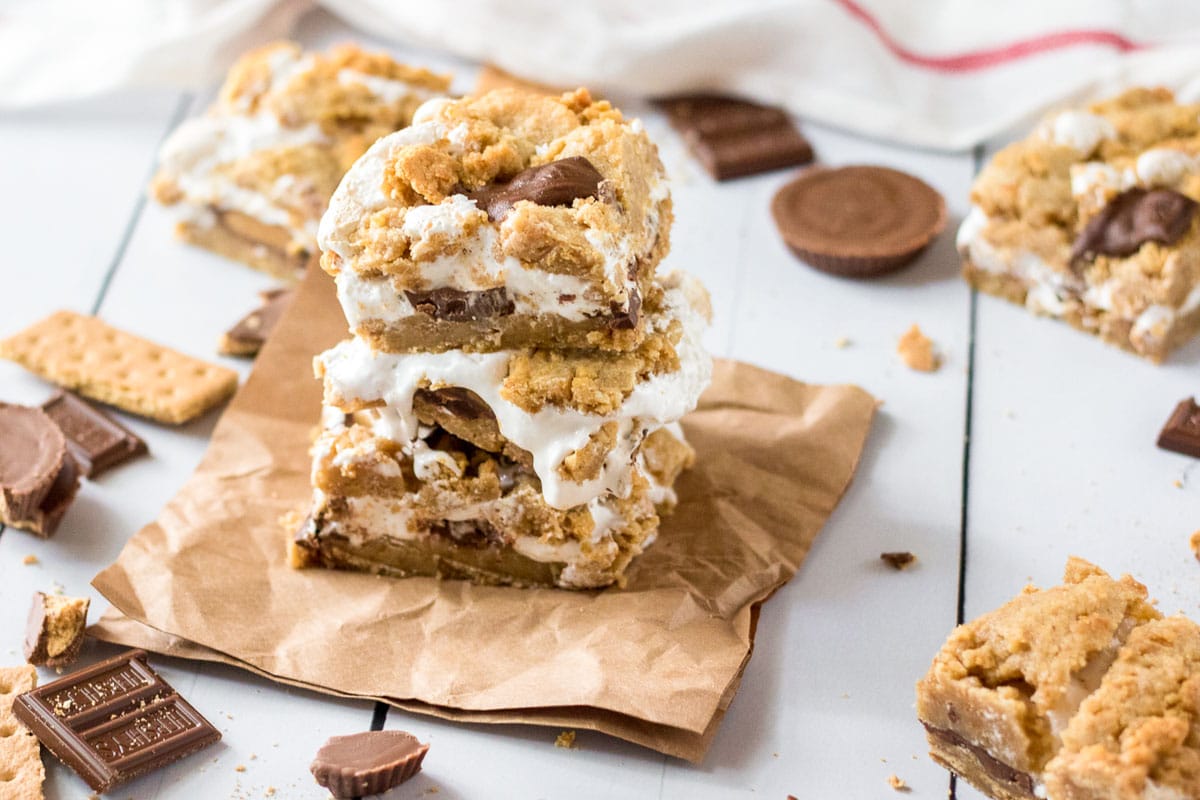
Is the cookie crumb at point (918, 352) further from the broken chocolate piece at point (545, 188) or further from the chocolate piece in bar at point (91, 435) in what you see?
the chocolate piece in bar at point (91, 435)

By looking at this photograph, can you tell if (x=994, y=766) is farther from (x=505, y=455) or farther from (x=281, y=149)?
(x=281, y=149)

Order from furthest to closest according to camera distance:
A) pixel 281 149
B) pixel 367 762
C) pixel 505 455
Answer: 1. pixel 281 149
2. pixel 505 455
3. pixel 367 762

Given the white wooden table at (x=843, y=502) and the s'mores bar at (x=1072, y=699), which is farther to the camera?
the white wooden table at (x=843, y=502)

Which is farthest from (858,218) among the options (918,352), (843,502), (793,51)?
(843,502)

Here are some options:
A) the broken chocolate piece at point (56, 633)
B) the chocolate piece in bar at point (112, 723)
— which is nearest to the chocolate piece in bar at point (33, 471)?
the broken chocolate piece at point (56, 633)

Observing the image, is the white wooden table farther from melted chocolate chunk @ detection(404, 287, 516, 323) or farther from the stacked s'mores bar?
melted chocolate chunk @ detection(404, 287, 516, 323)

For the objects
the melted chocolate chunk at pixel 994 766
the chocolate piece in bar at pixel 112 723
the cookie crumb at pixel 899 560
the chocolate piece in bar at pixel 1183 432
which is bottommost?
the chocolate piece in bar at pixel 1183 432
